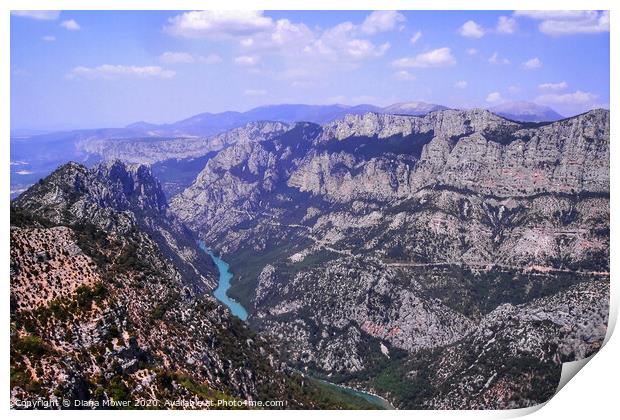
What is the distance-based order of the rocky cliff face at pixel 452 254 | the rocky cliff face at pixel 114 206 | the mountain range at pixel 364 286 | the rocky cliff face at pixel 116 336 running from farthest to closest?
the rocky cliff face at pixel 452 254 → the rocky cliff face at pixel 114 206 → the mountain range at pixel 364 286 → the rocky cliff face at pixel 116 336

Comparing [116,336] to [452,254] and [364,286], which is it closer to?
[364,286]

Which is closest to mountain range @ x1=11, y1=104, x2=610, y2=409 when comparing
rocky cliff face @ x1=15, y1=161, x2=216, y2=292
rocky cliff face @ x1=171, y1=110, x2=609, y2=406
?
rocky cliff face @ x1=171, y1=110, x2=609, y2=406

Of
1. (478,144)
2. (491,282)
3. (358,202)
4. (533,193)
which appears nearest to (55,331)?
(491,282)

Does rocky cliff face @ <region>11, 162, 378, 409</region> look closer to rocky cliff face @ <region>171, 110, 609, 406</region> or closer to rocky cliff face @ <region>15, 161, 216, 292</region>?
rocky cliff face @ <region>15, 161, 216, 292</region>

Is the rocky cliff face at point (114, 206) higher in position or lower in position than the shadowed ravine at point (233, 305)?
higher

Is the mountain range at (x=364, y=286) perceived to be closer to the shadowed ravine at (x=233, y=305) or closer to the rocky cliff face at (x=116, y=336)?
the rocky cliff face at (x=116, y=336)

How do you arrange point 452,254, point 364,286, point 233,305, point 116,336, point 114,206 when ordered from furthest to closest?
point 233,305 → point 452,254 → point 114,206 → point 364,286 → point 116,336

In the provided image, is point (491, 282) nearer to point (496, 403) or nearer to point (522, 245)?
point (522, 245)

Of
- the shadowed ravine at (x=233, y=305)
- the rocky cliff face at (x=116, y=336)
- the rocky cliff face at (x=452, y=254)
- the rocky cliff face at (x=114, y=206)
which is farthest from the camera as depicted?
the rocky cliff face at (x=452, y=254)

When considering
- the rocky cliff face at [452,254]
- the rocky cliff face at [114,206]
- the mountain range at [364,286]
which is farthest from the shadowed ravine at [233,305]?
the rocky cliff face at [114,206]

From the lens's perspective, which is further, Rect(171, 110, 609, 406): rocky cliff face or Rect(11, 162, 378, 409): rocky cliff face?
Rect(171, 110, 609, 406): rocky cliff face

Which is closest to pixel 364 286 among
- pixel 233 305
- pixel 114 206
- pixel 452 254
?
pixel 452 254
